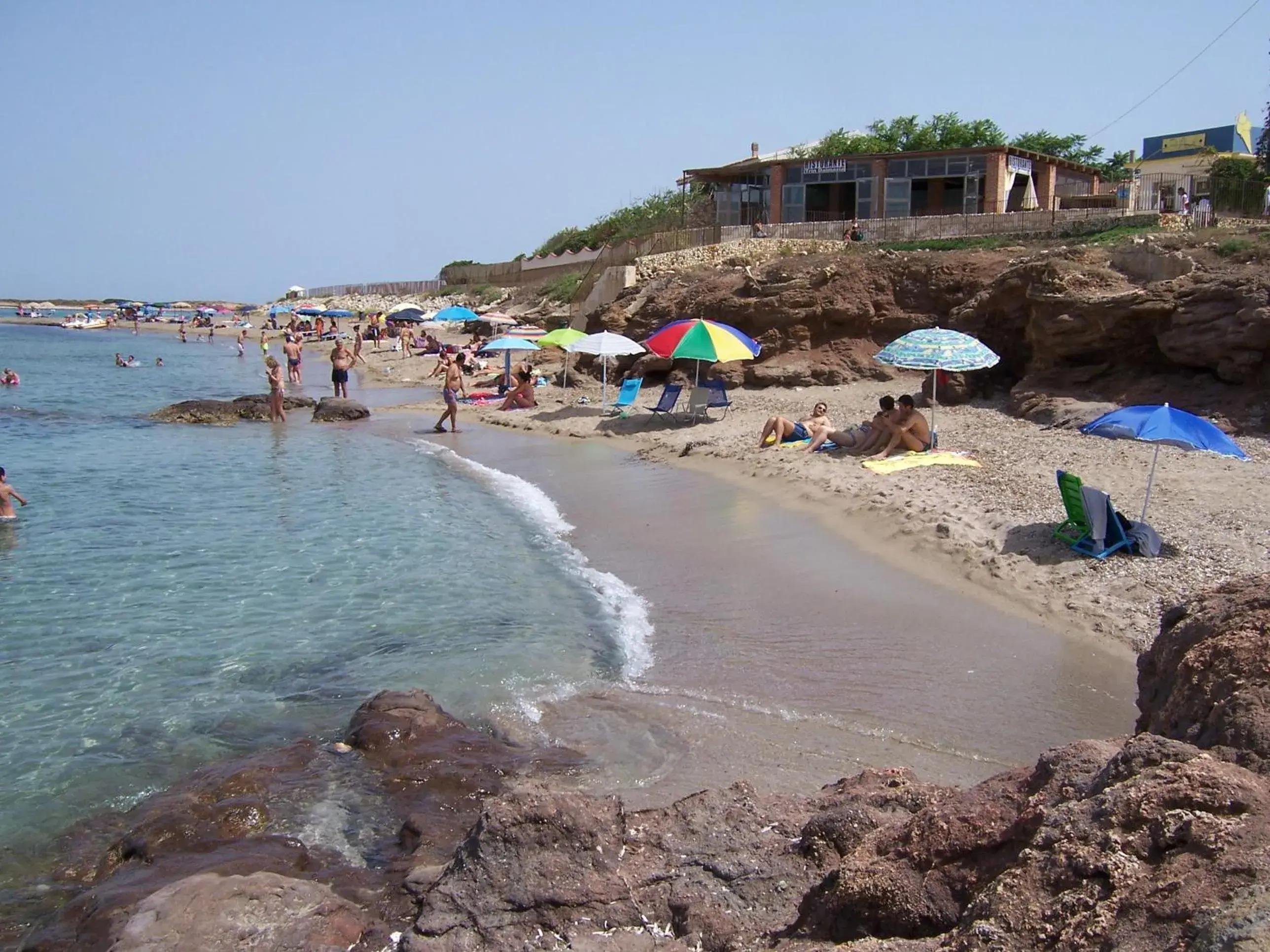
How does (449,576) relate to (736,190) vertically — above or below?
below

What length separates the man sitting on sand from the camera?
73.5ft

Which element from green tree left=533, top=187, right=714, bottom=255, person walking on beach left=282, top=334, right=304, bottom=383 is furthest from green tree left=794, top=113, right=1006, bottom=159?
person walking on beach left=282, top=334, right=304, bottom=383

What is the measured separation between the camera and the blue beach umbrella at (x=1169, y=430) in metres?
8.62

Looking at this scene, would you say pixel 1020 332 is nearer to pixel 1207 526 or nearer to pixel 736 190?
pixel 1207 526

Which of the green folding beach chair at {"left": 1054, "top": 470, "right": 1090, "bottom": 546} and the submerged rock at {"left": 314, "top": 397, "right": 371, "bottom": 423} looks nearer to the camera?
the green folding beach chair at {"left": 1054, "top": 470, "right": 1090, "bottom": 546}

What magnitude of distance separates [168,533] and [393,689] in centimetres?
620

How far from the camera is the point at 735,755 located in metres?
5.89

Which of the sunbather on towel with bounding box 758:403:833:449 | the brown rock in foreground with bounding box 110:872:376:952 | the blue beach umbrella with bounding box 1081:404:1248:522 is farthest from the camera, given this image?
the sunbather on towel with bounding box 758:403:833:449

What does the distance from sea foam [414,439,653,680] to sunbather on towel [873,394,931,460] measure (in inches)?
181

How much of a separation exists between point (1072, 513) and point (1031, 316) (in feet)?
29.2

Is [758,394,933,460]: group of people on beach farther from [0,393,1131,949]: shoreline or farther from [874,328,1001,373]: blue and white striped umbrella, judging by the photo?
[0,393,1131,949]: shoreline

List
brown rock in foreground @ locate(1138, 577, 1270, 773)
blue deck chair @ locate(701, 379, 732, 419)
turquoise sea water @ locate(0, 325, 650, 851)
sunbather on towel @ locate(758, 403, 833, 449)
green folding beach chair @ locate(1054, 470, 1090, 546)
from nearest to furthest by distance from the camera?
brown rock in foreground @ locate(1138, 577, 1270, 773) → turquoise sea water @ locate(0, 325, 650, 851) → green folding beach chair @ locate(1054, 470, 1090, 546) → sunbather on towel @ locate(758, 403, 833, 449) → blue deck chair @ locate(701, 379, 732, 419)

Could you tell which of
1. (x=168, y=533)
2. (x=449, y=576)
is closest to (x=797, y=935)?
(x=449, y=576)

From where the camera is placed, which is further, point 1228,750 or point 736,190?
point 736,190
